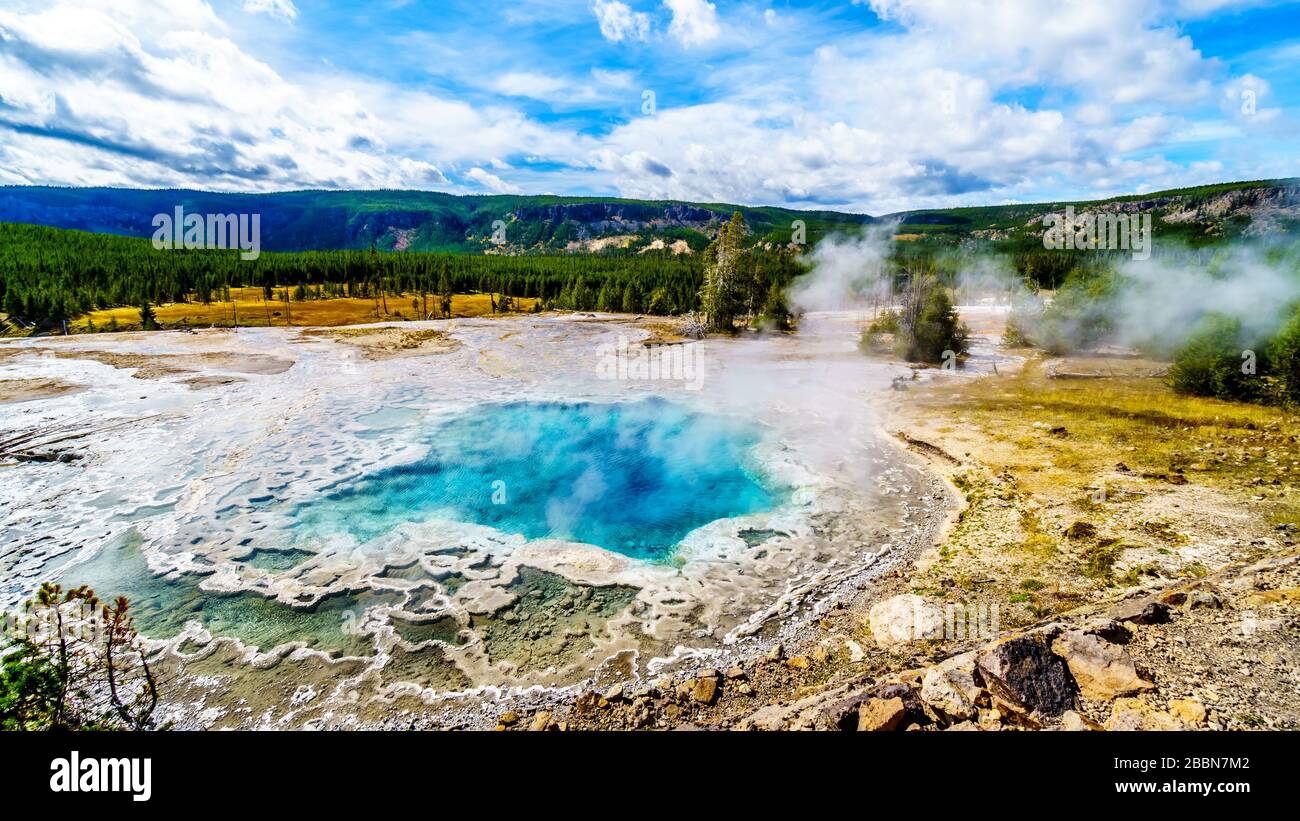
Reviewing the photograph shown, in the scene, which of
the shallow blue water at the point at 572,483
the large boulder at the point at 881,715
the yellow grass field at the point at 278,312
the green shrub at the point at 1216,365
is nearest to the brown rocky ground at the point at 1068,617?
the large boulder at the point at 881,715

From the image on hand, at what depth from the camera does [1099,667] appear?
5.56 metres

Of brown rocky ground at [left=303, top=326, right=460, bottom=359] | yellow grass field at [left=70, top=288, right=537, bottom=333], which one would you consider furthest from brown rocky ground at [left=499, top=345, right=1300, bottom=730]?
yellow grass field at [left=70, top=288, right=537, bottom=333]

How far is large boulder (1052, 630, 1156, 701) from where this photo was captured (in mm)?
5324

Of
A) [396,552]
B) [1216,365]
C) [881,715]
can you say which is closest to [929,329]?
[1216,365]

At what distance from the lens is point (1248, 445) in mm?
13875

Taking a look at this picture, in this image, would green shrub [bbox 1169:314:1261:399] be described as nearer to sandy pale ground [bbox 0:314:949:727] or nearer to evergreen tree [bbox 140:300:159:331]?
sandy pale ground [bbox 0:314:949:727]

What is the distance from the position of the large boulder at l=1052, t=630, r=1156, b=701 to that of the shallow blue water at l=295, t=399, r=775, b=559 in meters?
6.45

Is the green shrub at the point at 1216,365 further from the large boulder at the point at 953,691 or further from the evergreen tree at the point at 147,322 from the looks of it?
the evergreen tree at the point at 147,322

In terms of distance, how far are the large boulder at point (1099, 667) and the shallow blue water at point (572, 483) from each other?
6455mm

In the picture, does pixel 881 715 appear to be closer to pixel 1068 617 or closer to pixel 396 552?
pixel 1068 617

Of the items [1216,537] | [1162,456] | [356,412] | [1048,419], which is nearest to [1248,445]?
[1162,456]

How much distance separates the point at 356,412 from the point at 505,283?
64313mm
